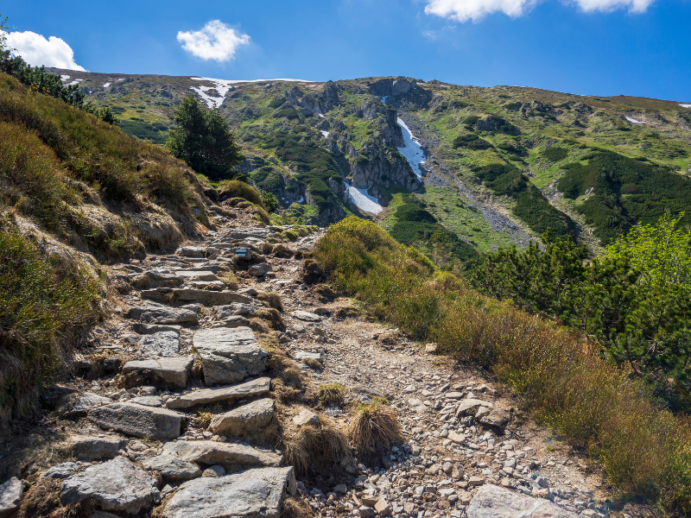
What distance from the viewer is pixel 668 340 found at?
5965 millimetres

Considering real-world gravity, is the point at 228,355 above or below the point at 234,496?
above

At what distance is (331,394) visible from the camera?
14.0 ft

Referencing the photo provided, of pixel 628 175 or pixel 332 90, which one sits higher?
pixel 332 90

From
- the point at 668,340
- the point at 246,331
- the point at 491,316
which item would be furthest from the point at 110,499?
the point at 668,340

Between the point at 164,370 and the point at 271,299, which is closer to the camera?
the point at 164,370

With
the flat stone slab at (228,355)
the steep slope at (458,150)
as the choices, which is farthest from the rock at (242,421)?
the steep slope at (458,150)

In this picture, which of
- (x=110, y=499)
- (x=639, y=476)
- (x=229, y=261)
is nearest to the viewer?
(x=110, y=499)

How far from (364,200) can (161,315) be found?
366 feet

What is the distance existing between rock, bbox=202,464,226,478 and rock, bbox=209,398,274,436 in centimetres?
39

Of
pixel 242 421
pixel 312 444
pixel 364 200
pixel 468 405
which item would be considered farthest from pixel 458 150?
pixel 242 421

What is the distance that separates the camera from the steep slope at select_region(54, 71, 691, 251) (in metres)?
84.6

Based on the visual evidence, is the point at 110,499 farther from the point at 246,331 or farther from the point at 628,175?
the point at 628,175

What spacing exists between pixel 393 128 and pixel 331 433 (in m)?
164

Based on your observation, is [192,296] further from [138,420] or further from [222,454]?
[222,454]
